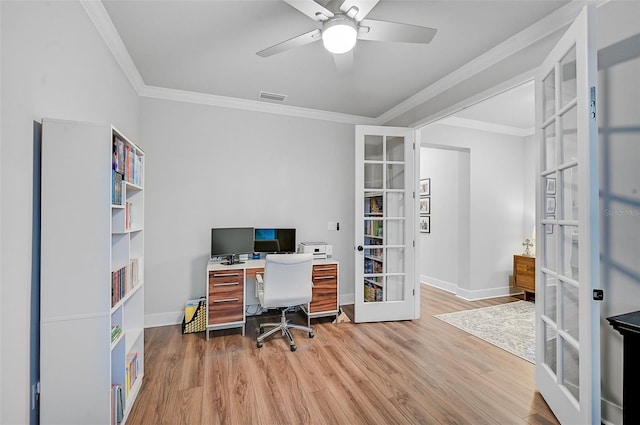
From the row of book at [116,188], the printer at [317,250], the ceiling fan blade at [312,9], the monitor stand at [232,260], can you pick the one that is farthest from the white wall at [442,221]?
the row of book at [116,188]

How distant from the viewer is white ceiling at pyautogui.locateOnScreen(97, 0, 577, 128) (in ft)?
6.65

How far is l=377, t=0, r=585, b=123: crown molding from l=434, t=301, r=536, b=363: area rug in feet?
8.69

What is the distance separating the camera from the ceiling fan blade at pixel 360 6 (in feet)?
5.31

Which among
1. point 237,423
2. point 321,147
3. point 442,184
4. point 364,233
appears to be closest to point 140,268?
point 237,423

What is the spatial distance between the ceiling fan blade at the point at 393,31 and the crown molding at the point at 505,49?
987mm

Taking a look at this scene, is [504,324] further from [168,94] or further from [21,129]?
[168,94]

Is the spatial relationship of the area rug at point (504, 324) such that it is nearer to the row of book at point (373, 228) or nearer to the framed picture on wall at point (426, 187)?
the row of book at point (373, 228)

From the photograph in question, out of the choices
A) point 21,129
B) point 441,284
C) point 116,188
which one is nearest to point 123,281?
point 116,188

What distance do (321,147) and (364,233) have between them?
1.44 m

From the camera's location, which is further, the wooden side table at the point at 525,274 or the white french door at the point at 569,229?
the wooden side table at the point at 525,274

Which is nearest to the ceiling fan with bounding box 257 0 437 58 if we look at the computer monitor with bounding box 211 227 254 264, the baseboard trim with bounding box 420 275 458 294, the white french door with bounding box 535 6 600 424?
the white french door with bounding box 535 6 600 424

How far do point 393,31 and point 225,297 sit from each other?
281 centimetres

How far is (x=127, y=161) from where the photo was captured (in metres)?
1.94

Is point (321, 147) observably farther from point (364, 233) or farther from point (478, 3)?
point (478, 3)
